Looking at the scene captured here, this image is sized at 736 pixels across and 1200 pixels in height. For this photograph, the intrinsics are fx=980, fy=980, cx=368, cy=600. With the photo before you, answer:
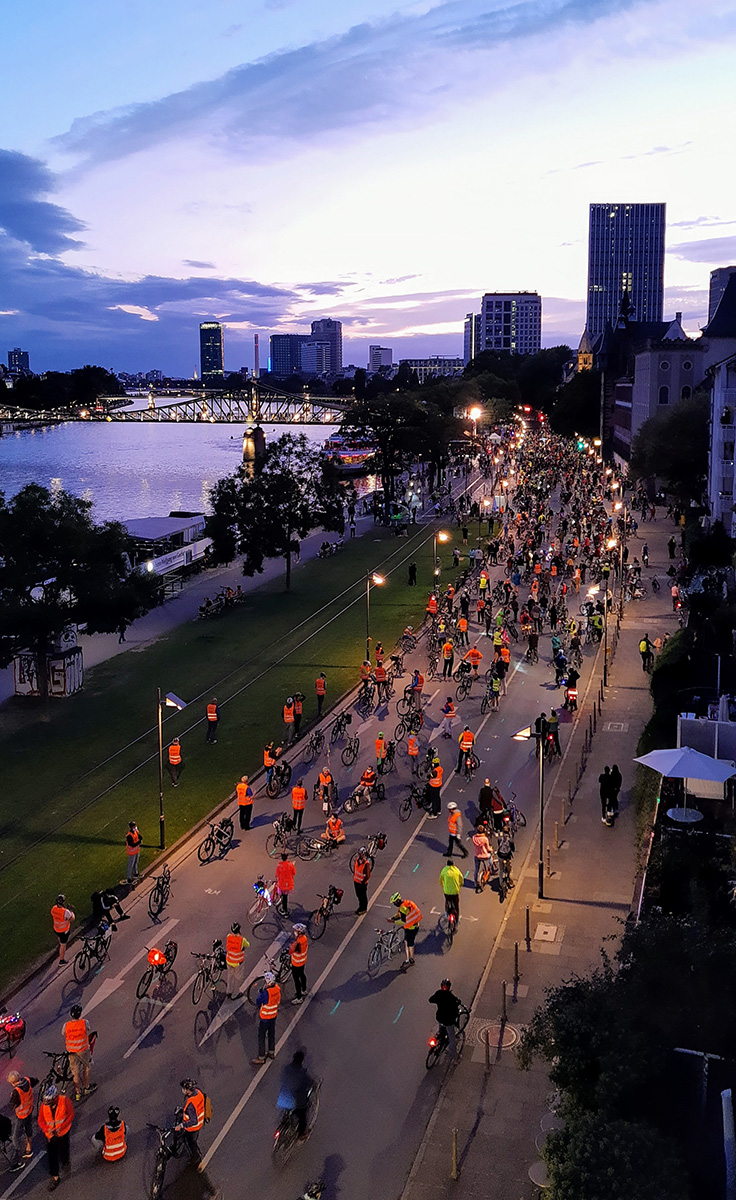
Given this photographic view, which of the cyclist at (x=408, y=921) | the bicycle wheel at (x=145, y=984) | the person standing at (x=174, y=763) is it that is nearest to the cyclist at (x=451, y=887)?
the cyclist at (x=408, y=921)

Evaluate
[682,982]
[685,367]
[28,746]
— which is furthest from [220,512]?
[685,367]

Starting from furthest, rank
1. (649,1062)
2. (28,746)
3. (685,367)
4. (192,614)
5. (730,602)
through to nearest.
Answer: (685,367), (192,614), (730,602), (28,746), (649,1062)

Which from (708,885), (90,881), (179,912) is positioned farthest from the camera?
(90,881)

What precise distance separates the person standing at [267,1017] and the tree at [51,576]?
64.2ft

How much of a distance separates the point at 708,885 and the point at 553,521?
188 feet

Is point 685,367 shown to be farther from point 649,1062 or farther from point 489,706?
point 649,1062

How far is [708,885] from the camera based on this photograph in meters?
14.8

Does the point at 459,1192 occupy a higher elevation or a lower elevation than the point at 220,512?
lower

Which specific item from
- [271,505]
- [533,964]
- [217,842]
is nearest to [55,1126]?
[533,964]

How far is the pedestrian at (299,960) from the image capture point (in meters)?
15.0

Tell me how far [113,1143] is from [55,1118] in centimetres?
78

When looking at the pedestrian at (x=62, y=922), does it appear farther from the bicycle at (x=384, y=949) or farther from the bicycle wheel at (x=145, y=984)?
the bicycle at (x=384, y=949)

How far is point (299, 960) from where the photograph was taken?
A: 1510cm

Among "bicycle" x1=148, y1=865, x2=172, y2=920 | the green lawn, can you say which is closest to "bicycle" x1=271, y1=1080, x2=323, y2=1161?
"bicycle" x1=148, y1=865, x2=172, y2=920
